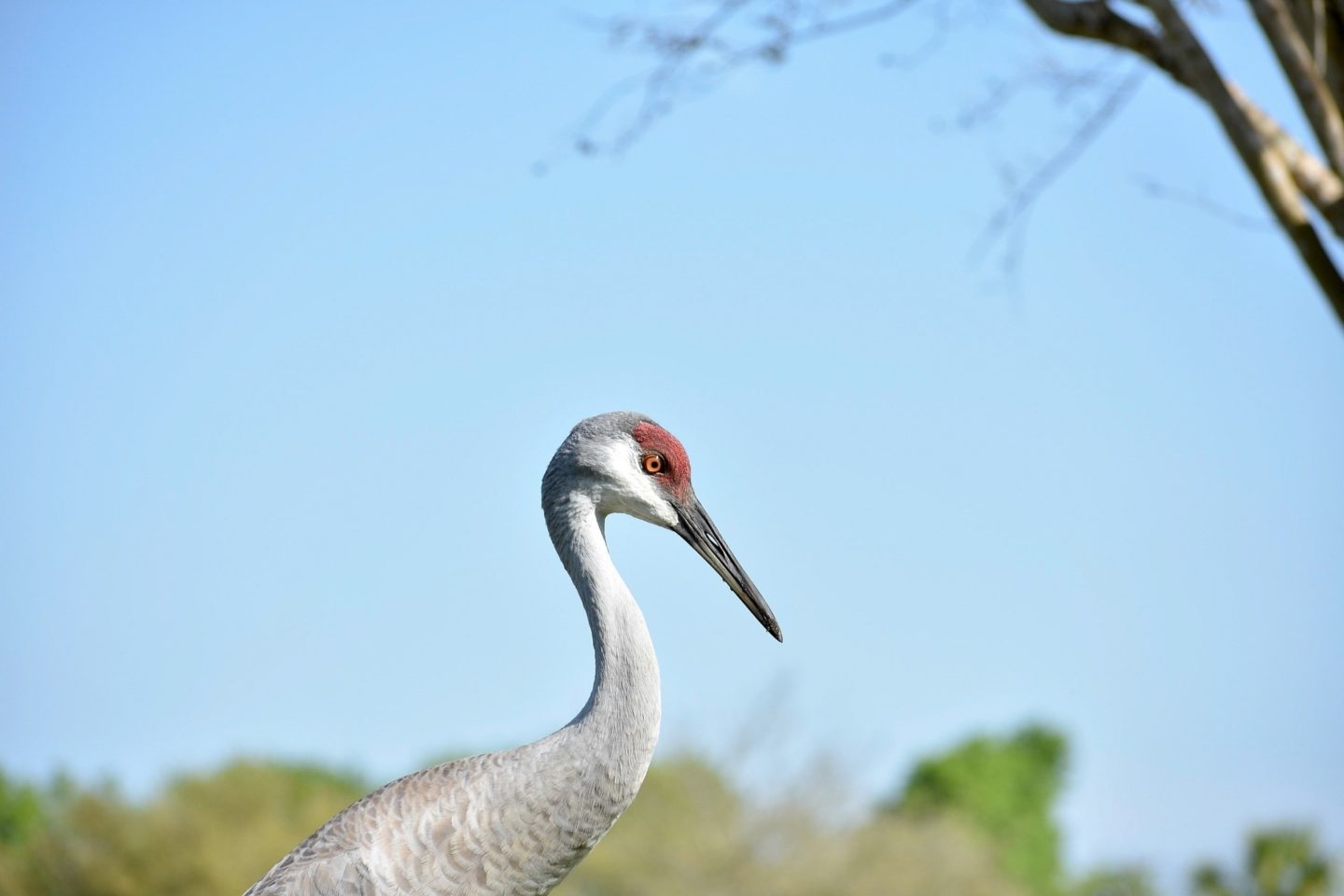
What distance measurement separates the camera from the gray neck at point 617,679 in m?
4.56

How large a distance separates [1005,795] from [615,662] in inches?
2131

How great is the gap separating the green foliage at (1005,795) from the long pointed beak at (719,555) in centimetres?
4835

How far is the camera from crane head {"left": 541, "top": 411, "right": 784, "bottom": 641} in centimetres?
478

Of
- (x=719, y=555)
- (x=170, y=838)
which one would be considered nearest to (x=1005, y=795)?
(x=170, y=838)

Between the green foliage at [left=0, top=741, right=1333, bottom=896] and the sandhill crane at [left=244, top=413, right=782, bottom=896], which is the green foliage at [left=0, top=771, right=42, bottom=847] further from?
the sandhill crane at [left=244, top=413, right=782, bottom=896]

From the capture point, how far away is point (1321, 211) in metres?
7.18

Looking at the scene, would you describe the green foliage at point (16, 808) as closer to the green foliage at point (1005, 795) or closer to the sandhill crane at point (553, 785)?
the green foliage at point (1005, 795)

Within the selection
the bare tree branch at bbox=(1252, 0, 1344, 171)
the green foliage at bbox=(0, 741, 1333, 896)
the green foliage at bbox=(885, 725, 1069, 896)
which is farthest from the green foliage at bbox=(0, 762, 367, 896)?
the bare tree branch at bbox=(1252, 0, 1344, 171)

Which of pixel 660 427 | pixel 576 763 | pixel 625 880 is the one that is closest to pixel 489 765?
pixel 576 763

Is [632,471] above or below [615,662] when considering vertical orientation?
above

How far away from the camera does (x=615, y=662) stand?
4586 millimetres

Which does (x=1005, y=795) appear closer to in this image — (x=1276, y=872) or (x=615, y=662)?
(x=1276, y=872)

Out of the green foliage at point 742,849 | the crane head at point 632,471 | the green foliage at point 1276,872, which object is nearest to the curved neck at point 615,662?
the crane head at point 632,471

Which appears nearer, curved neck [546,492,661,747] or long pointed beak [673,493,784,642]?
curved neck [546,492,661,747]
